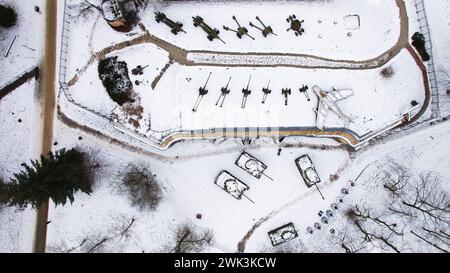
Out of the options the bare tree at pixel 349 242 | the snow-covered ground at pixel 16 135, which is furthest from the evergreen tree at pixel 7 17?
the bare tree at pixel 349 242

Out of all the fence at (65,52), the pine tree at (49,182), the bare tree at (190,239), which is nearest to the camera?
the pine tree at (49,182)

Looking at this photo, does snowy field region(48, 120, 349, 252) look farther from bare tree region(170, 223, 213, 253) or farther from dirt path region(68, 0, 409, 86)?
dirt path region(68, 0, 409, 86)

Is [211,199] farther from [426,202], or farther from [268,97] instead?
[426,202]

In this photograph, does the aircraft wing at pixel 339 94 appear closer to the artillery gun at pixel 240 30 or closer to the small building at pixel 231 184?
the artillery gun at pixel 240 30

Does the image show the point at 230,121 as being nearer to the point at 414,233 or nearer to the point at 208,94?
the point at 208,94

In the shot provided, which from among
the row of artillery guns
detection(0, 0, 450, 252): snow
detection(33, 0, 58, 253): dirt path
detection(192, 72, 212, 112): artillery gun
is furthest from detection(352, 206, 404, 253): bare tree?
detection(33, 0, 58, 253): dirt path

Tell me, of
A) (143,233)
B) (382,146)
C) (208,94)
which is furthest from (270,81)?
(143,233)
